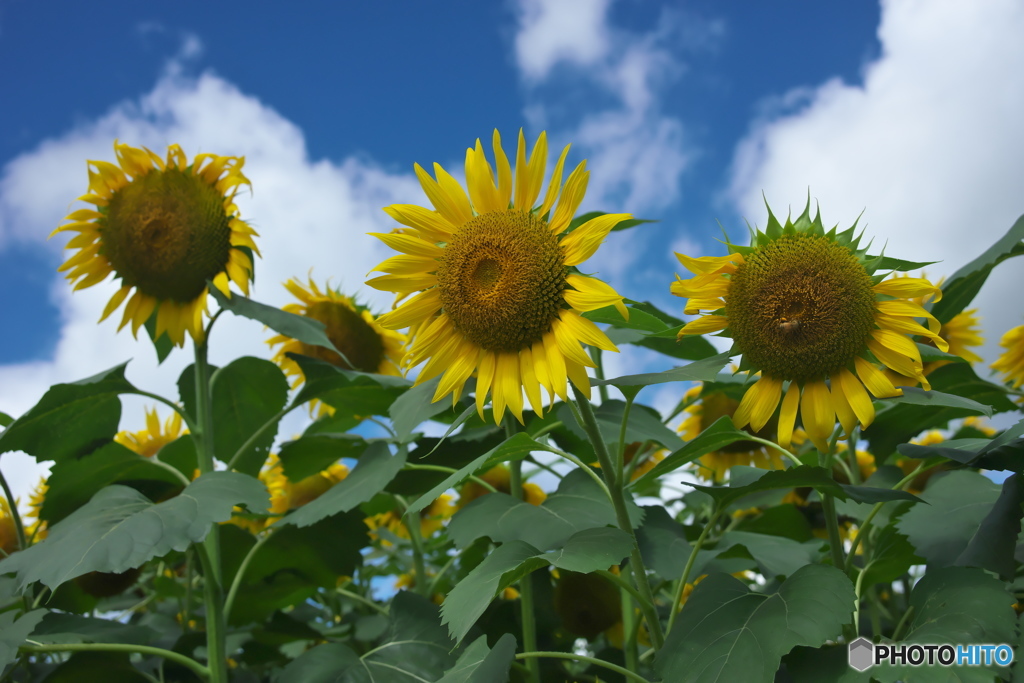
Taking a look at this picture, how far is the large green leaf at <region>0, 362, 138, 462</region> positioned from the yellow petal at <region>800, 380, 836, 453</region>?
1971 mm

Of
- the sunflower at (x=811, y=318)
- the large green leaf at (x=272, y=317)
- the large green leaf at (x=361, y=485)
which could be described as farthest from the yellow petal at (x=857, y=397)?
the large green leaf at (x=272, y=317)

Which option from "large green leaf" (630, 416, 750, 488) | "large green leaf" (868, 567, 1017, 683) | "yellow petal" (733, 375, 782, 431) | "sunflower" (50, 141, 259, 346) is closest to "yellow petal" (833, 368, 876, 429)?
"yellow petal" (733, 375, 782, 431)

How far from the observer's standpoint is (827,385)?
164 centimetres

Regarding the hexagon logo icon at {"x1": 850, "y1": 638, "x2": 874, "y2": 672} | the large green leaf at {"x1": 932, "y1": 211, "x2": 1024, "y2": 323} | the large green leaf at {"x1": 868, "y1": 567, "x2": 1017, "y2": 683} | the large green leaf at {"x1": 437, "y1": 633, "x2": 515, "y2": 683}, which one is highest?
the large green leaf at {"x1": 932, "y1": 211, "x2": 1024, "y2": 323}

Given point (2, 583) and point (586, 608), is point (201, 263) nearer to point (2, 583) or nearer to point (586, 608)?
point (2, 583)

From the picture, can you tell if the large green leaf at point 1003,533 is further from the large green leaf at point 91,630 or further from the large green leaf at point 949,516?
the large green leaf at point 91,630

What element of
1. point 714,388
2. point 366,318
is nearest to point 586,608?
point 714,388

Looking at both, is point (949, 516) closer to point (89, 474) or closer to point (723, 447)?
point (723, 447)

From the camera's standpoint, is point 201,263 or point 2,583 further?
point 201,263

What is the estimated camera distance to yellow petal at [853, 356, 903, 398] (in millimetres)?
1523

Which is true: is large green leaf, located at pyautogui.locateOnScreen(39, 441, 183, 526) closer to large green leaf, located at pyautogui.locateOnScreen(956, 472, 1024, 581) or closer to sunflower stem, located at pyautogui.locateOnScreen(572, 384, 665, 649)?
sunflower stem, located at pyautogui.locateOnScreen(572, 384, 665, 649)

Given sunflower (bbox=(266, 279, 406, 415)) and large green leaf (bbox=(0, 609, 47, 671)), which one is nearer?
large green leaf (bbox=(0, 609, 47, 671))

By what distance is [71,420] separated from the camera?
7.77 feet

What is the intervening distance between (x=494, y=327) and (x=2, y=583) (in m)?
1.54
